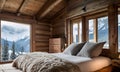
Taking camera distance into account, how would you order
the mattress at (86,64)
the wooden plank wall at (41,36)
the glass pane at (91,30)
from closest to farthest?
1. the mattress at (86,64)
2. the glass pane at (91,30)
3. the wooden plank wall at (41,36)

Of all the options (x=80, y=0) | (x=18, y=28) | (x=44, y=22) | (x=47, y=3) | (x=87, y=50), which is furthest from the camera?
(x=44, y=22)

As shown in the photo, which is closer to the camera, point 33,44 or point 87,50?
point 87,50

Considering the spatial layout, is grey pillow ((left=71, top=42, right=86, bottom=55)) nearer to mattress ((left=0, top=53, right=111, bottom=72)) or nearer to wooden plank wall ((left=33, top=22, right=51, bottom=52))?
mattress ((left=0, top=53, right=111, bottom=72))

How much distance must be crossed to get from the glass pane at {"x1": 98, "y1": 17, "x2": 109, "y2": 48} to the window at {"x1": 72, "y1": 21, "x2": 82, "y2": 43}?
0.83 metres

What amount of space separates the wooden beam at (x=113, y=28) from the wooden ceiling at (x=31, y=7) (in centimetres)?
195

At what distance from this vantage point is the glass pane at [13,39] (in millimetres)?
5000

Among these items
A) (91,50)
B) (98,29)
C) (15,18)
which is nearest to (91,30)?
(98,29)

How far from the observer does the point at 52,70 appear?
1.74 metres

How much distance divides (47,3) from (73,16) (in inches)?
45.1

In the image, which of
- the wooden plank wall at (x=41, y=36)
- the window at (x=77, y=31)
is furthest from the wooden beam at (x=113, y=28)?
the wooden plank wall at (x=41, y=36)

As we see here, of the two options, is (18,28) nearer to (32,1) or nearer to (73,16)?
(32,1)

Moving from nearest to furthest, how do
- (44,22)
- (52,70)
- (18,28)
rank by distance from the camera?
(52,70) → (18,28) → (44,22)

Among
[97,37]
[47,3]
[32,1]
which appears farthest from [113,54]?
[32,1]

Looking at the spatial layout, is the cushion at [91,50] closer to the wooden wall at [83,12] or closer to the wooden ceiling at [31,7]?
the wooden wall at [83,12]
